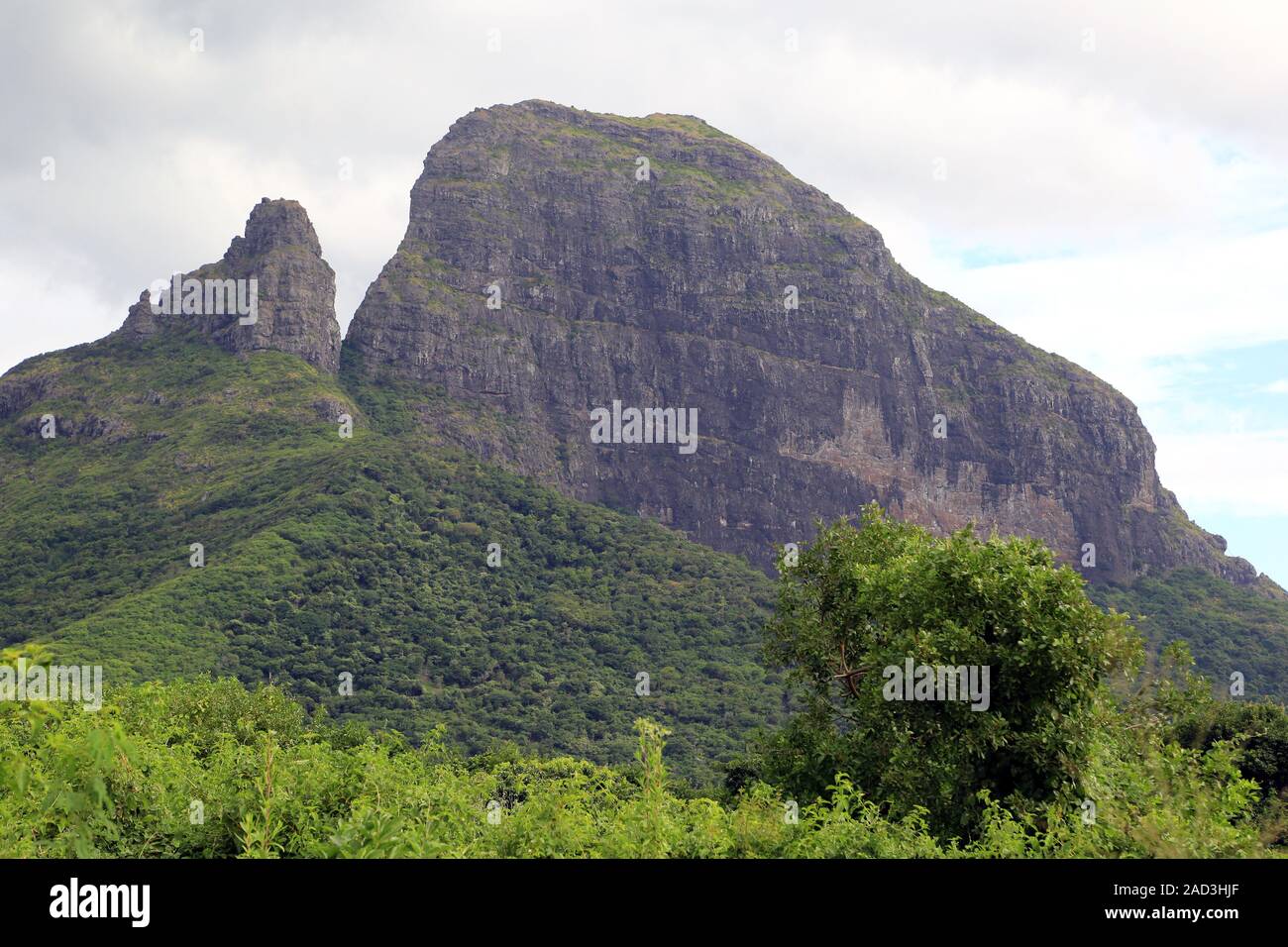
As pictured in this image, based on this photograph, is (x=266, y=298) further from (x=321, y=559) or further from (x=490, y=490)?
(x=321, y=559)

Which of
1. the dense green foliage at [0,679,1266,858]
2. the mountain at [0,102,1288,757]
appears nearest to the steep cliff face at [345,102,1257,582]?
the mountain at [0,102,1288,757]

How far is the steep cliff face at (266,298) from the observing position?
489 ft

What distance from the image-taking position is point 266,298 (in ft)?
490

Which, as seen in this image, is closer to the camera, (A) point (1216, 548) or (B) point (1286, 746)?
(B) point (1286, 746)

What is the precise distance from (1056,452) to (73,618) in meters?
155

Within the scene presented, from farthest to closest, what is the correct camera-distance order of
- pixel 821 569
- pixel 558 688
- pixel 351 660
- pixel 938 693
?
pixel 558 688 → pixel 351 660 → pixel 821 569 → pixel 938 693

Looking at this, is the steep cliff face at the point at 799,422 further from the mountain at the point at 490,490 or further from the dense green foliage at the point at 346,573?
the dense green foliage at the point at 346,573

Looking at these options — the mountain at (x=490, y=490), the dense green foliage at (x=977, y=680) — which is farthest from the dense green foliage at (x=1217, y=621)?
the dense green foliage at (x=977, y=680)

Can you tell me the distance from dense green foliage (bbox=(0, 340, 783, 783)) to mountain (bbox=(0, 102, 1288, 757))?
1.32ft

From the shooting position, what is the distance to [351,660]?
96.5 meters

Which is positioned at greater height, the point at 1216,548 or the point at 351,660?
the point at 1216,548

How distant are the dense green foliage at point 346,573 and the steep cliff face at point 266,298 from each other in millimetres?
4333
